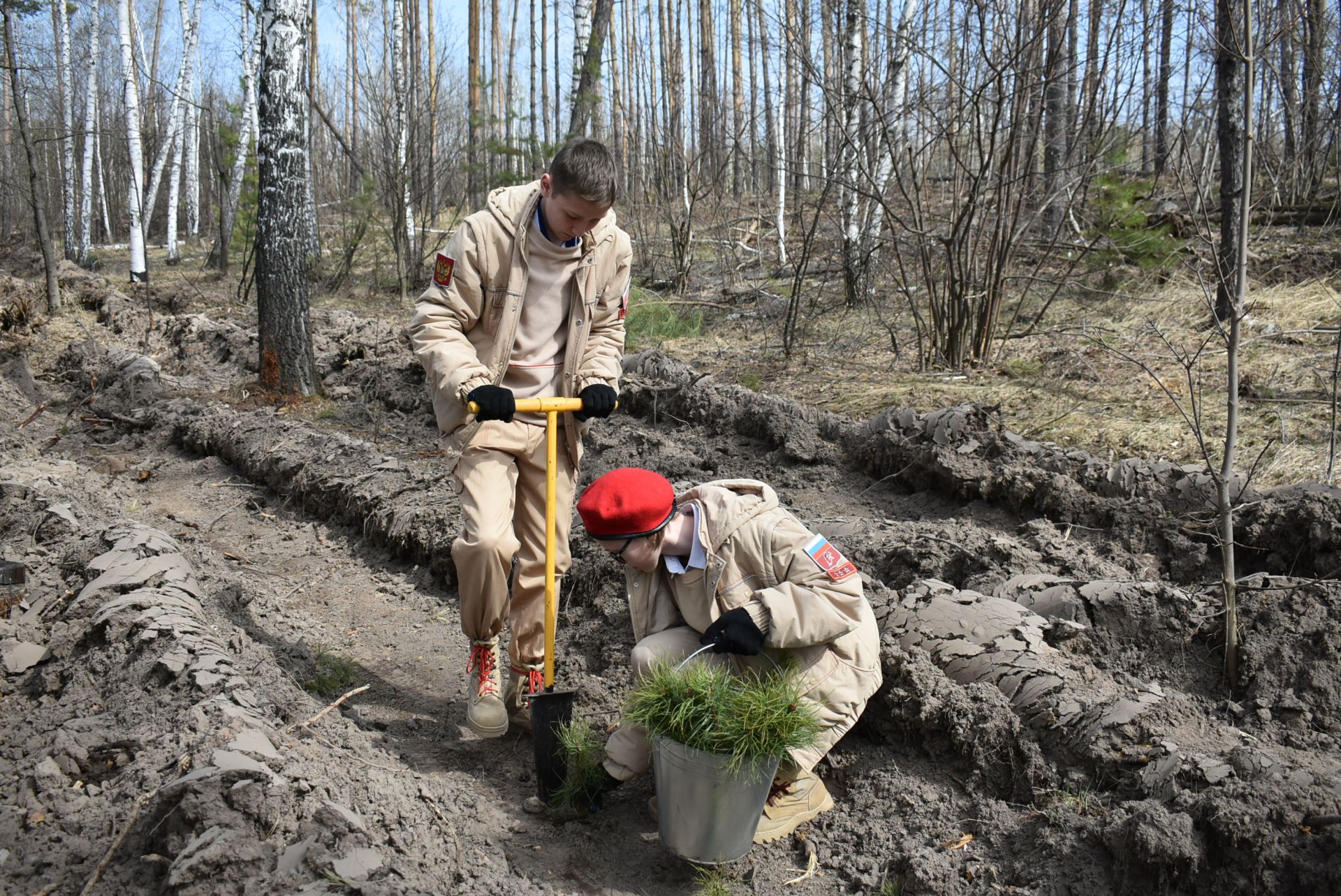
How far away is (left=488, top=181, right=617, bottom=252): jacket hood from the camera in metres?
3.35

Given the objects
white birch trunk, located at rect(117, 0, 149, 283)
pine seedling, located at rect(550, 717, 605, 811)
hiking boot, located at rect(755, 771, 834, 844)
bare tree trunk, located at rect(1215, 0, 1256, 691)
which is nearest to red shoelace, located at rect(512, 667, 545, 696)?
pine seedling, located at rect(550, 717, 605, 811)

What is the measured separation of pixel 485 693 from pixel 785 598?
4.34 feet

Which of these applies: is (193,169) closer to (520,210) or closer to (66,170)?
(66,170)

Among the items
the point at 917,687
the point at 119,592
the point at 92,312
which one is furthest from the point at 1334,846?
the point at 92,312

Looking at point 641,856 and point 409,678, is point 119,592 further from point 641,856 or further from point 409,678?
point 641,856

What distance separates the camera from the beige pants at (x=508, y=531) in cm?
333

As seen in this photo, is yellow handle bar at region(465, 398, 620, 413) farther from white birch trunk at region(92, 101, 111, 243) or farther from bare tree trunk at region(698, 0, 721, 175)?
white birch trunk at region(92, 101, 111, 243)

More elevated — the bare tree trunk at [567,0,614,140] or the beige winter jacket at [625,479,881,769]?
the bare tree trunk at [567,0,614,140]

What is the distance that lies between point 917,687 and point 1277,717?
1211 mm

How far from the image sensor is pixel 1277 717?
3213 mm

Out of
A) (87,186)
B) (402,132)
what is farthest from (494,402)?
(87,186)

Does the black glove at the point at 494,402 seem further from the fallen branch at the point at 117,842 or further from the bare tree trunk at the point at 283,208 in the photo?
the bare tree trunk at the point at 283,208

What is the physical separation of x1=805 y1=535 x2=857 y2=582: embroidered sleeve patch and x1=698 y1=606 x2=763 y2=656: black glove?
0.99 ft

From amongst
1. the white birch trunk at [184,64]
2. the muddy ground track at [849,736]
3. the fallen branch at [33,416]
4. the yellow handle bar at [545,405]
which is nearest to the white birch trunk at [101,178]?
the white birch trunk at [184,64]
